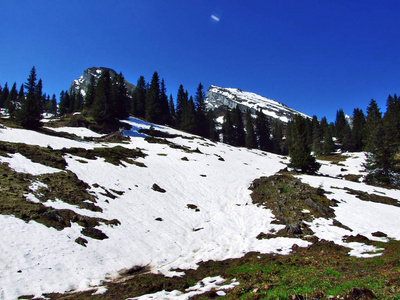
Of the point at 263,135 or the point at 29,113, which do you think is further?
the point at 263,135

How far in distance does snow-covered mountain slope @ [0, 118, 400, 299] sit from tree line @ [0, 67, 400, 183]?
11490mm

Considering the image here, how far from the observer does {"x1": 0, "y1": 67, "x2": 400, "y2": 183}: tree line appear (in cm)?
3784

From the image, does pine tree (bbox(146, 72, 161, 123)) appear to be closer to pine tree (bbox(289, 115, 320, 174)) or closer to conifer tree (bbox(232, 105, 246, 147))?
conifer tree (bbox(232, 105, 246, 147))

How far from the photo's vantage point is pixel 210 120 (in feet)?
326

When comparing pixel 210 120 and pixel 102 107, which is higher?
pixel 210 120

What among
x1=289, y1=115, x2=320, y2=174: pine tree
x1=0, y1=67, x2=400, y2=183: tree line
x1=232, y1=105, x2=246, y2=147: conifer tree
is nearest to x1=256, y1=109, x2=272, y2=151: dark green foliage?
x1=0, y1=67, x2=400, y2=183: tree line

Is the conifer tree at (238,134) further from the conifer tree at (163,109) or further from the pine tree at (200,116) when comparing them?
the conifer tree at (163,109)

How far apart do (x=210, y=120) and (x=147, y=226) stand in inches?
3375

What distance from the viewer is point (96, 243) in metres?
12.4

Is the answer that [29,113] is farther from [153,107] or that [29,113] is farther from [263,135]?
[263,135]

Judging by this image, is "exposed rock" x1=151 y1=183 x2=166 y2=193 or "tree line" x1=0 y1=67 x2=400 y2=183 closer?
"exposed rock" x1=151 y1=183 x2=166 y2=193

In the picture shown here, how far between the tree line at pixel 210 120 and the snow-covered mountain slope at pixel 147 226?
11.5m

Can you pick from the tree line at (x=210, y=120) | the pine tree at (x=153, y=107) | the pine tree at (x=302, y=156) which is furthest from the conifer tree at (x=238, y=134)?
the pine tree at (x=302, y=156)

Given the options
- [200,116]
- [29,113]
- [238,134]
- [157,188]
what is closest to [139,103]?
[200,116]
